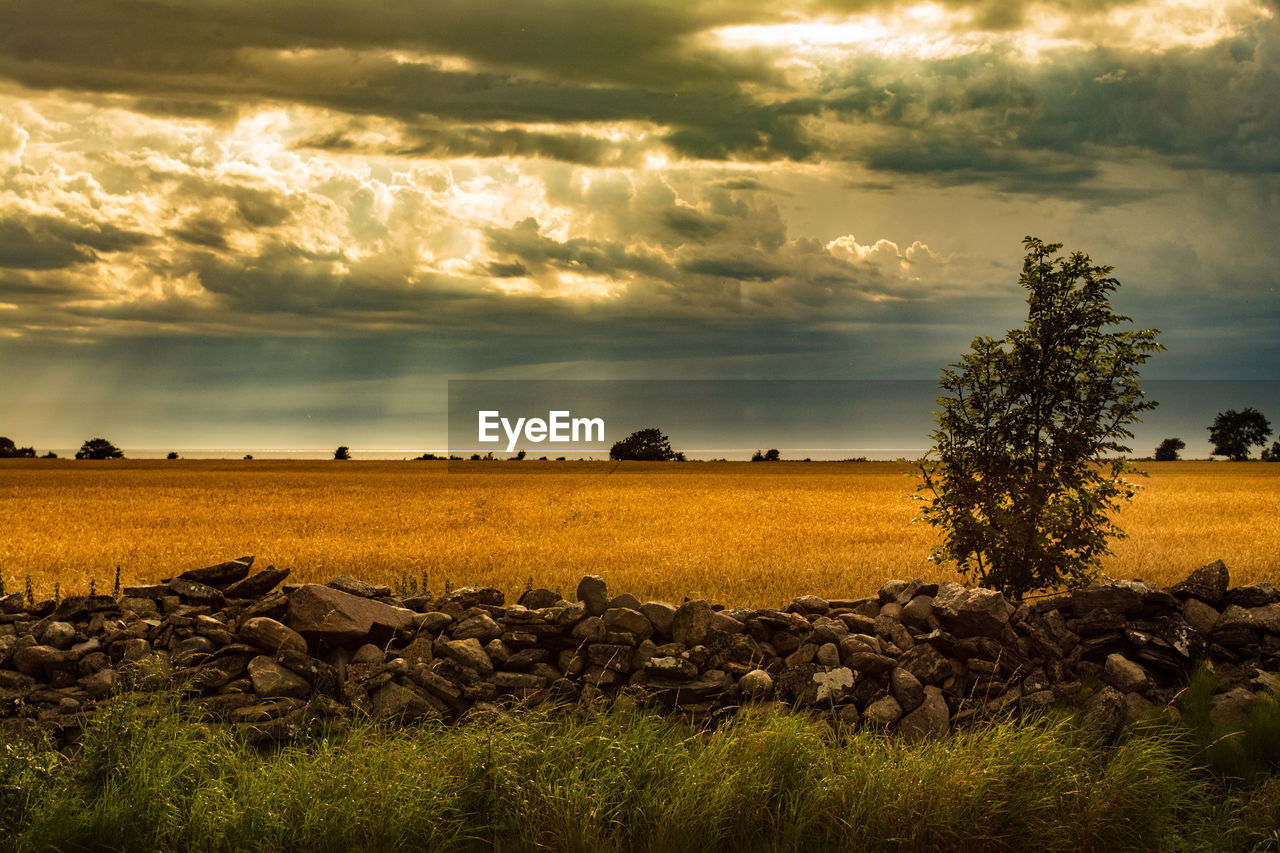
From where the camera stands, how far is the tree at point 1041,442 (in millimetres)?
13055

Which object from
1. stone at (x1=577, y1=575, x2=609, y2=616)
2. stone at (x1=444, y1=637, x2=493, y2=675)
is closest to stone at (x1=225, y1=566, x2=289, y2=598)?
stone at (x1=444, y1=637, x2=493, y2=675)

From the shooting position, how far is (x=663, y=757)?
7.84 metres

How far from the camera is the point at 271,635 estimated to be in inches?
404

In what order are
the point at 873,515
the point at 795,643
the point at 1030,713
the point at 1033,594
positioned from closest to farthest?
the point at 1030,713 < the point at 795,643 < the point at 1033,594 < the point at 873,515

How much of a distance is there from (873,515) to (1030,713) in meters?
26.1

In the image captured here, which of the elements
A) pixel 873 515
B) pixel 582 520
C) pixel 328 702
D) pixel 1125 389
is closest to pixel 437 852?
pixel 328 702

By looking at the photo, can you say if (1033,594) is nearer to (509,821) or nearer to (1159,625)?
(1159,625)

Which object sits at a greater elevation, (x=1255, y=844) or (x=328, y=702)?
(x=328, y=702)

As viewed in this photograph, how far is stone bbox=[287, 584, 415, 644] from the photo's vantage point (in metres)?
10.4

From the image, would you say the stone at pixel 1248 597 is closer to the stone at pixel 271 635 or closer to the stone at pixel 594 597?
the stone at pixel 594 597

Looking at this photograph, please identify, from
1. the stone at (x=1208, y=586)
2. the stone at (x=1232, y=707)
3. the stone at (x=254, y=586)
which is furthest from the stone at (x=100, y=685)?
the stone at (x=1208, y=586)

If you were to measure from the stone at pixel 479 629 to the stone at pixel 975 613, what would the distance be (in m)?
5.12

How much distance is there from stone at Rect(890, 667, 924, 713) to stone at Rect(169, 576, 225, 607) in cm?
807

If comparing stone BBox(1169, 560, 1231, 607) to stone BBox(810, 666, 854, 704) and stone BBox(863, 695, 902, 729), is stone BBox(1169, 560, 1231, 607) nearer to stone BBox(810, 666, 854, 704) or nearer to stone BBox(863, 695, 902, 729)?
stone BBox(863, 695, 902, 729)
